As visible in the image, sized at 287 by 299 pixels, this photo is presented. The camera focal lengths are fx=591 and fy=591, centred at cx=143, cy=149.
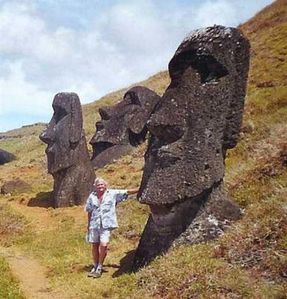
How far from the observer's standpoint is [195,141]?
1208 cm

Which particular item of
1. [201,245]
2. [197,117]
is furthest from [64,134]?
[201,245]

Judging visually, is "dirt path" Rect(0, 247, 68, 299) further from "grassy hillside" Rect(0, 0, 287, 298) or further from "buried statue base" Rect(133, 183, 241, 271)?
"buried statue base" Rect(133, 183, 241, 271)

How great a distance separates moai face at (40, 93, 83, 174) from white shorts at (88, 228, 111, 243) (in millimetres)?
9216

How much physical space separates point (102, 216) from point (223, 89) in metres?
3.71

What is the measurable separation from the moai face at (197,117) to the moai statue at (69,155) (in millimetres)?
9102

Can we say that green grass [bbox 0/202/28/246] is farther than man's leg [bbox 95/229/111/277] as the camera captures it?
Yes

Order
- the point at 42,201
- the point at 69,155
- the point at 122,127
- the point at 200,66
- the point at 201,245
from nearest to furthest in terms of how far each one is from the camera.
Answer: the point at 201,245 < the point at 200,66 < the point at 69,155 < the point at 42,201 < the point at 122,127

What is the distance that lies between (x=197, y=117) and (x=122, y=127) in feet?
56.5

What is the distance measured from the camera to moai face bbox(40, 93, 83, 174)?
71.4 ft

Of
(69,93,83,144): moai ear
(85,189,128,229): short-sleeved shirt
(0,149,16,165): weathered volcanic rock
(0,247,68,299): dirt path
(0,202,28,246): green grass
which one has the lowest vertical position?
(0,247,68,299): dirt path

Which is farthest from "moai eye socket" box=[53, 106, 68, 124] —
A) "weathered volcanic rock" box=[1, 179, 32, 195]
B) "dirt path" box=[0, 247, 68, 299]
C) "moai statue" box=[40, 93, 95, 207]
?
"dirt path" box=[0, 247, 68, 299]

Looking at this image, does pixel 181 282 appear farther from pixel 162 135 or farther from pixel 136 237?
pixel 136 237

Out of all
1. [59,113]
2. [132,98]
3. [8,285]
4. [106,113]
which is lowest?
[8,285]

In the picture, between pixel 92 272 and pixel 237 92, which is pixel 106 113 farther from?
pixel 92 272
